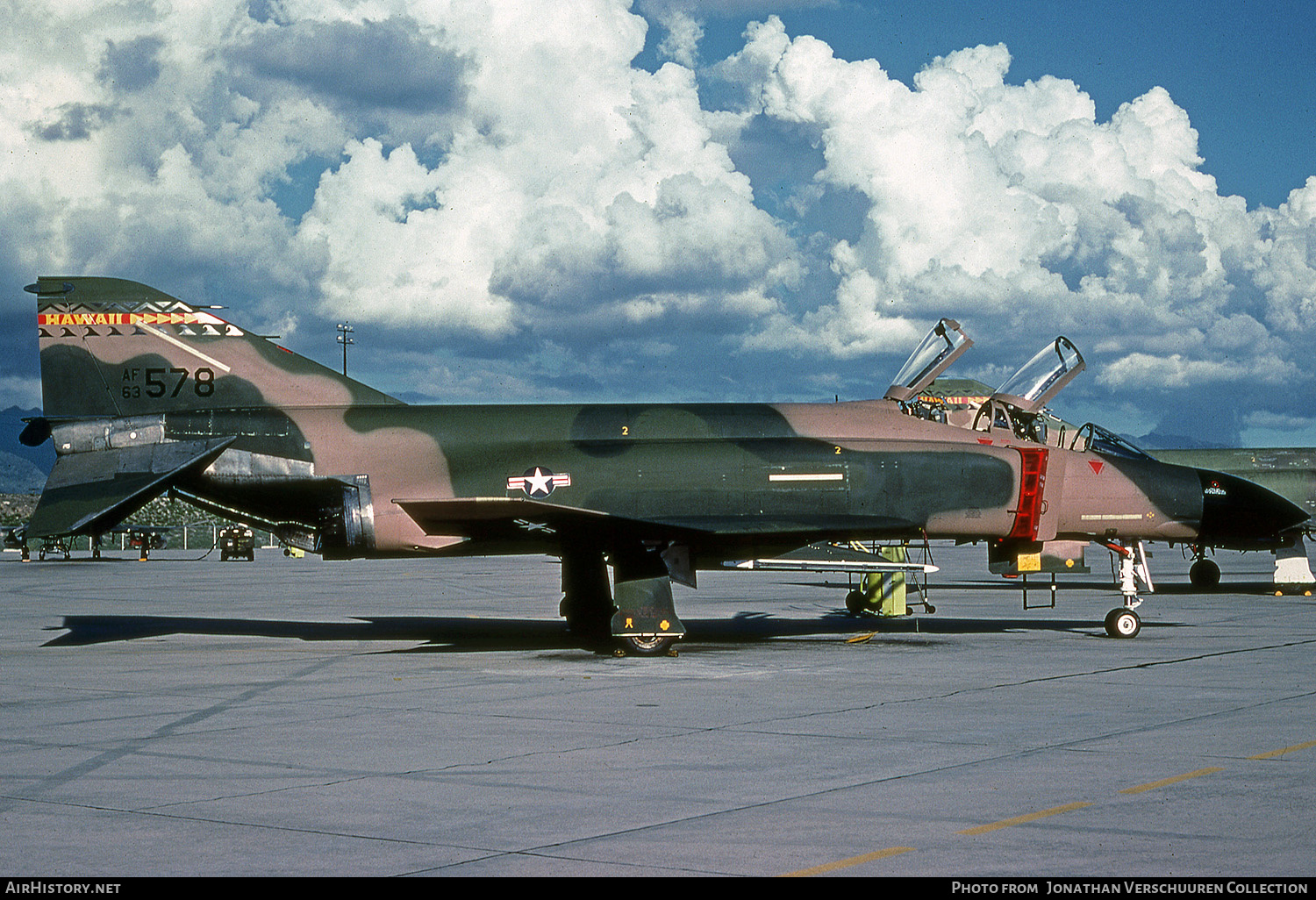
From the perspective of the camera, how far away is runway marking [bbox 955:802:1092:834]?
6.33 meters

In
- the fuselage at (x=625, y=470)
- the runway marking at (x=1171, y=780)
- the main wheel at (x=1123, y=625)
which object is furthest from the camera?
the main wheel at (x=1123, y=625)

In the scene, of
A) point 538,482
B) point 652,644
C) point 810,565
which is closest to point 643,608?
point 652,644

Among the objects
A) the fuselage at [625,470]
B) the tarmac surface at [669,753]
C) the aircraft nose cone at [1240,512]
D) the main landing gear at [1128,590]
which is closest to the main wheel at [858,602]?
the tarmac surface at [669,753]

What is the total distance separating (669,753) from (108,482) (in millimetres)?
9257

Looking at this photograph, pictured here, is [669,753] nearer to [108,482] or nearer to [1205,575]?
[108,482]

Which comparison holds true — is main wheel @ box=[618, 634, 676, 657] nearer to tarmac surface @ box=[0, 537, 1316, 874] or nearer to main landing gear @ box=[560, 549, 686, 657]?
main landing gear @ box=[560, 549, 686, 657]

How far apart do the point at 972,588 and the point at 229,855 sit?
2399 centimetres

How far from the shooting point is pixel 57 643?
16688mm

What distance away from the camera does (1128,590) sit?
16266mm

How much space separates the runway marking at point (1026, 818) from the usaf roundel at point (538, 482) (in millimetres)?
9352

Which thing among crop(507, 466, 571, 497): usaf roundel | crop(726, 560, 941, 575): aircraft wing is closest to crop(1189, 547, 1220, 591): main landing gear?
crop(726, 560, 941, 575): aircraft wing

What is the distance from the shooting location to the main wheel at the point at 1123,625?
1599cm

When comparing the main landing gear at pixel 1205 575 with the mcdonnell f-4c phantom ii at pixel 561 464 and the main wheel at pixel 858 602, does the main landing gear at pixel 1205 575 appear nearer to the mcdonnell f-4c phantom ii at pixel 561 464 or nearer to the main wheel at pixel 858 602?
the main wheel at pixel 858 602
